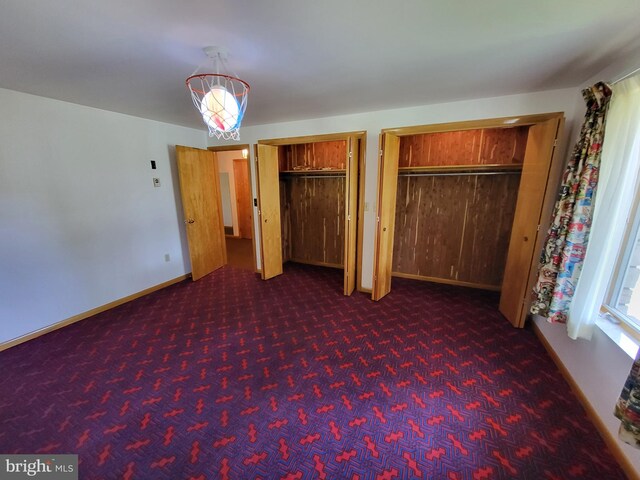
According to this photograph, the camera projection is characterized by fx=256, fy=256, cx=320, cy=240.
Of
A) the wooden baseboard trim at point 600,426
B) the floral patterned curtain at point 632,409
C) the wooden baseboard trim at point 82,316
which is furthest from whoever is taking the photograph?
the wooden baseboard trim at point 82,316

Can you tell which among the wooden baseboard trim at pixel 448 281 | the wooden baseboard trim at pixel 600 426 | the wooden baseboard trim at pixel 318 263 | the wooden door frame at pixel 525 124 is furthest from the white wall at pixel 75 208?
the wooden baseboard trim at pixel 600 426

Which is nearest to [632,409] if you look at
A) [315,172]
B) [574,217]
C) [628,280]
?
[628,280]

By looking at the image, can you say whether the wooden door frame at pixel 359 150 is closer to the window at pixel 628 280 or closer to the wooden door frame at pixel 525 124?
the wooden door frame at pixel 525 124

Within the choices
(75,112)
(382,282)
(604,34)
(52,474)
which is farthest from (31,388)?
(604,34)

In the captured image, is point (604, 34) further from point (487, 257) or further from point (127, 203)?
point (127, 203)

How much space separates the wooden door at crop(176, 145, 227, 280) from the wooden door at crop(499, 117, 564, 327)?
164 inches

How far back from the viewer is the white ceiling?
48.8 inches

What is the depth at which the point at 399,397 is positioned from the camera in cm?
184

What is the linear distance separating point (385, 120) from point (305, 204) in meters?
2.04

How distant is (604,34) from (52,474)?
392 cm

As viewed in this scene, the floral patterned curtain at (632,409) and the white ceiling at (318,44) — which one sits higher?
the white ceiling at (318,44)

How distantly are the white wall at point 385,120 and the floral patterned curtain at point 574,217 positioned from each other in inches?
26.4

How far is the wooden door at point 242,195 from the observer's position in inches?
257

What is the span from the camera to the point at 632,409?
43.9 inches
